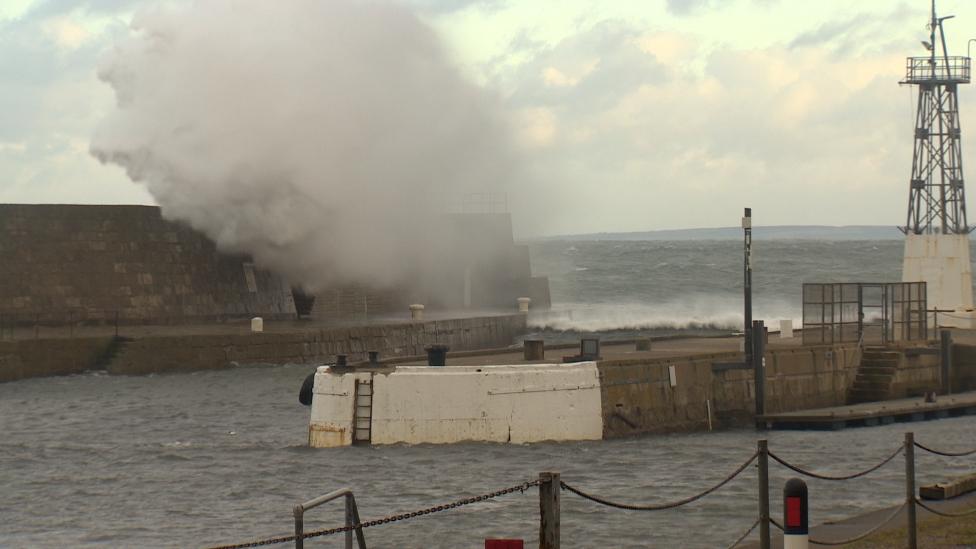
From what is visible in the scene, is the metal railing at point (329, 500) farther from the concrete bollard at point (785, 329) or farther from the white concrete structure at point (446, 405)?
the concrete bollard at point (785, 329)

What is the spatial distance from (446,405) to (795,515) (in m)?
10.8

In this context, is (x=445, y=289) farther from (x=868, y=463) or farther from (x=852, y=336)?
(x=868, y=463)

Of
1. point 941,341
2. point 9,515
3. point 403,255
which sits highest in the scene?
point 403,255

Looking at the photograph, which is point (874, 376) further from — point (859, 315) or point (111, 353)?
point (111, 353)

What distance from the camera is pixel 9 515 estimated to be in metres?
17.6

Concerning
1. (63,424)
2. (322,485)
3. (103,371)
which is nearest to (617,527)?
(322,485)

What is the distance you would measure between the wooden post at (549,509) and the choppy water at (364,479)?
609cm

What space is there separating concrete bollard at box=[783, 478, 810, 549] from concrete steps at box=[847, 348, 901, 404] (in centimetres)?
1909

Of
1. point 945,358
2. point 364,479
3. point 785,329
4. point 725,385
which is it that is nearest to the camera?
point 364,479

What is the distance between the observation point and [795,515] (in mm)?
10188

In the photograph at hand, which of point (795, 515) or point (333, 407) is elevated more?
point (333, 407)

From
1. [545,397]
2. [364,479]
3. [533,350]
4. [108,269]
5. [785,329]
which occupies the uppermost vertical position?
[108,269]

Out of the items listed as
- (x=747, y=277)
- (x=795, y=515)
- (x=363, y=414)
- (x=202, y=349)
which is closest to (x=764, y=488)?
(x=795, y=515)

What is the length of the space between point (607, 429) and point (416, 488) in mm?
4765
